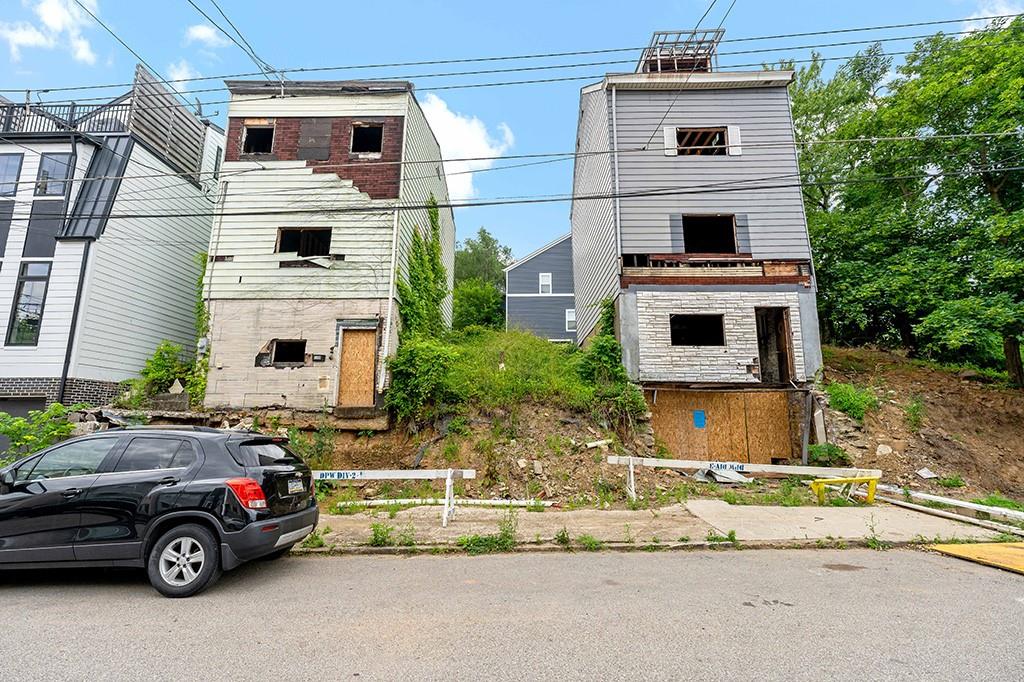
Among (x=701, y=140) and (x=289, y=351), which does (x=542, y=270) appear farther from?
(x=289, y=351)

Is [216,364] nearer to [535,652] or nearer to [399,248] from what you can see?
[399,248]

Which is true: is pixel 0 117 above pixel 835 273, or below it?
above

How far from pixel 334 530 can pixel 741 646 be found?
5896 mm

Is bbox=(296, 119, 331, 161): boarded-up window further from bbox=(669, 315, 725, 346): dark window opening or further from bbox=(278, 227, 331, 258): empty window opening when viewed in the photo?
bbox=(669, 315, 725, 346): dark window opening

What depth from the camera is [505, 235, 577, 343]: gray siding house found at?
88.5ft

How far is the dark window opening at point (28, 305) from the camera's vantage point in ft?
41.2

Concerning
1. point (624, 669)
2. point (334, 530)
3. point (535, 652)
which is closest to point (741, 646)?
point (624, 669)

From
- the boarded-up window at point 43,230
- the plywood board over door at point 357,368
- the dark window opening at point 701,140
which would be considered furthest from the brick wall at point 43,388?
the dark window opening at point 701,140

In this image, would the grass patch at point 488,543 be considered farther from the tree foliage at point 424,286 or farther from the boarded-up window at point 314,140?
the boarded-up window at point 314,140

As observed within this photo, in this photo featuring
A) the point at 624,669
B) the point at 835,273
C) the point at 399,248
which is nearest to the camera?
the point at 624,669

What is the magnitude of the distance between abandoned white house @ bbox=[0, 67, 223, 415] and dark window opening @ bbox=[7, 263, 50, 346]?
30 millimetres

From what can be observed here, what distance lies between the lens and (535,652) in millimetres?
3342

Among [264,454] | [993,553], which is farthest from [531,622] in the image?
[993,553]

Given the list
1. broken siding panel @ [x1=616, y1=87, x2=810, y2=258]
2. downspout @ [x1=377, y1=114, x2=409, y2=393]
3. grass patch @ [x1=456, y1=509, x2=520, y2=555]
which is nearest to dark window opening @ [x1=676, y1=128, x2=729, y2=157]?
broken siding panel @ [x1=616, y1=87, x2=810, y2=258]
